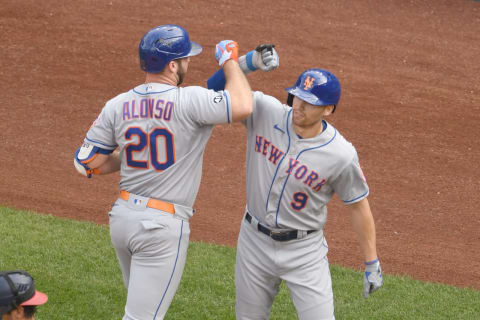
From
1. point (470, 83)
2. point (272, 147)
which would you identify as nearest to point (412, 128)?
point (470, 83)

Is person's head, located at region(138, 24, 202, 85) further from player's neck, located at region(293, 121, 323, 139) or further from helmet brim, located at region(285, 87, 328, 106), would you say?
player's neck, located at region(293, 121, 323, 139)

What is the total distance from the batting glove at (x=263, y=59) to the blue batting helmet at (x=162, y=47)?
0.41 meters

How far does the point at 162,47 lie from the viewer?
4266 millimetres

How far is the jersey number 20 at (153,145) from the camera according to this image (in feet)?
14.0

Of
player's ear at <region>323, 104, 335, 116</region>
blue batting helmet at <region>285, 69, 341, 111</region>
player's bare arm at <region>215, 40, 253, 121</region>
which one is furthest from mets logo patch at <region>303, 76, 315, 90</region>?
player's bare arm at <region>215, 40, 253, 121</region>

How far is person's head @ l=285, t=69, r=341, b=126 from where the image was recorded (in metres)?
4.47

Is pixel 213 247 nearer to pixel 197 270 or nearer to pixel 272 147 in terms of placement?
pixel 197 270

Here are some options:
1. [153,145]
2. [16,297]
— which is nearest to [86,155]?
[153,145]

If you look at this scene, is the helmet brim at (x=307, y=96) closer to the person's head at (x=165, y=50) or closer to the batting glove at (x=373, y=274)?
the person's head at (x=165, y=50)

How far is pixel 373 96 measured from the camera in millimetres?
11547

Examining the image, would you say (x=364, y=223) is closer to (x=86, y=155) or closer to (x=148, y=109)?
(x=148, y=109)

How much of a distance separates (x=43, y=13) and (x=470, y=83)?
7.27 metres

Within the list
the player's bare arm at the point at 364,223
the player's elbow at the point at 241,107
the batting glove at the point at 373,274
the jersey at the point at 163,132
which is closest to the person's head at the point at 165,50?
the jersey at the point at 163,132

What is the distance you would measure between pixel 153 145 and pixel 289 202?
2.99ft
